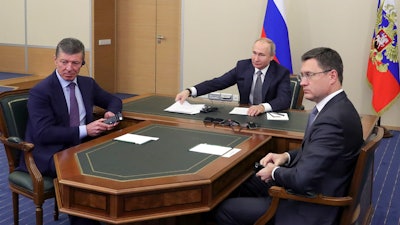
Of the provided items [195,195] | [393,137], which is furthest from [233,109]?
[393,137]

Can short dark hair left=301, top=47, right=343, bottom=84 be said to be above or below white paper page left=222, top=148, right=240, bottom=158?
above

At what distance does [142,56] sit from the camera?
8.44 metres

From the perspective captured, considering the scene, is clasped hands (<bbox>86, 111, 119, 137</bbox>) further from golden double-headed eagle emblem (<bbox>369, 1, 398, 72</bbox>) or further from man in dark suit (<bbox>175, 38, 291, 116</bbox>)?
golden double-headed eagle emblem (<bbox>369, 1, 398, 72</bbox>)

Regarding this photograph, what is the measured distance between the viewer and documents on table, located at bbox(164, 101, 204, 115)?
3.89m

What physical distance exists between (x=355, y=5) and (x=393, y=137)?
66.4 inches

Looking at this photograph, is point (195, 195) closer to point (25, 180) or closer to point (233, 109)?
point (25, 180)

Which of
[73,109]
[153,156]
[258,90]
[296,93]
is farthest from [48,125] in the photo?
[296,93]

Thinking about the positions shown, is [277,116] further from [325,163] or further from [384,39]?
[384,39]

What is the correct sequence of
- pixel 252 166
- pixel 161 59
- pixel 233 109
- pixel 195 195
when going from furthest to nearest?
pixel 161 59 < pixel 233 109 < pixel 252 166 < pixel 195 195

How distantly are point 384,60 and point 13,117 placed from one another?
4470 millimetres

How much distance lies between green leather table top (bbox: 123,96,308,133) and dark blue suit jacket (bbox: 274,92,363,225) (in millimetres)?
1043

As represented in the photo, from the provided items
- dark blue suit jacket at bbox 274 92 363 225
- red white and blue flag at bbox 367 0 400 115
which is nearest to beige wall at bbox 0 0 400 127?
red white and blue flag at bbox 367 0 400 115

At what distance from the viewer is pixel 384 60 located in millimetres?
6203

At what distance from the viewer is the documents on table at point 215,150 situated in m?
2.84
